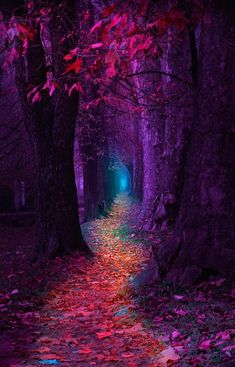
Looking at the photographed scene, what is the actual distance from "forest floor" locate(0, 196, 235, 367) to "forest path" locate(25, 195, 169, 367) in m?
0.01

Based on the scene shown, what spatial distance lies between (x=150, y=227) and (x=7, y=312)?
760 centimetres

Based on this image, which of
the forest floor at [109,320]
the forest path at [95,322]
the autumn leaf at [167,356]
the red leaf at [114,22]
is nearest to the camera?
the red leaf at [114,22]

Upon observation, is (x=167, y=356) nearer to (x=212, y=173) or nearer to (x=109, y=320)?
(x=109, y=320)

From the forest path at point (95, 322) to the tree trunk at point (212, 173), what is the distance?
3.87 ft

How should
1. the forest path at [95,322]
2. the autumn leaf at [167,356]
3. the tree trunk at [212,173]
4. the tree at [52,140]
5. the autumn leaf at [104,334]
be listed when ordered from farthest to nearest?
the tree at [52,140], the tree trunk at [212,173], the autumn leaf at [104,334], the forest path at [95,322], the autumn leaf at [167,356]

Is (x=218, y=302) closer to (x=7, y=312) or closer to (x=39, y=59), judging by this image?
(x=7, y=312)

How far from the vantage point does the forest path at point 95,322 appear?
5438mm

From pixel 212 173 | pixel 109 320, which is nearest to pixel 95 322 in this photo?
pixel 109 320

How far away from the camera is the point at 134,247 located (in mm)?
12883

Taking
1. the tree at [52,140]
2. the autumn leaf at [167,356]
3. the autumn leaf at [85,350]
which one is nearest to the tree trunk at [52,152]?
the tree at [52,140]

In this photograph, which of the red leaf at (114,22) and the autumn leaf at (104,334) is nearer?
the red leaf at (114,22)

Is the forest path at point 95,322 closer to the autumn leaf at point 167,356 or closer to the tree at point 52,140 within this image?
the autumn leaf at point 167,356

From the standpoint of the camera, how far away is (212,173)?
735cm

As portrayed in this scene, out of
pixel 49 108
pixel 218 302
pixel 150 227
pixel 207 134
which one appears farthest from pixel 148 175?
pixel 218 302
